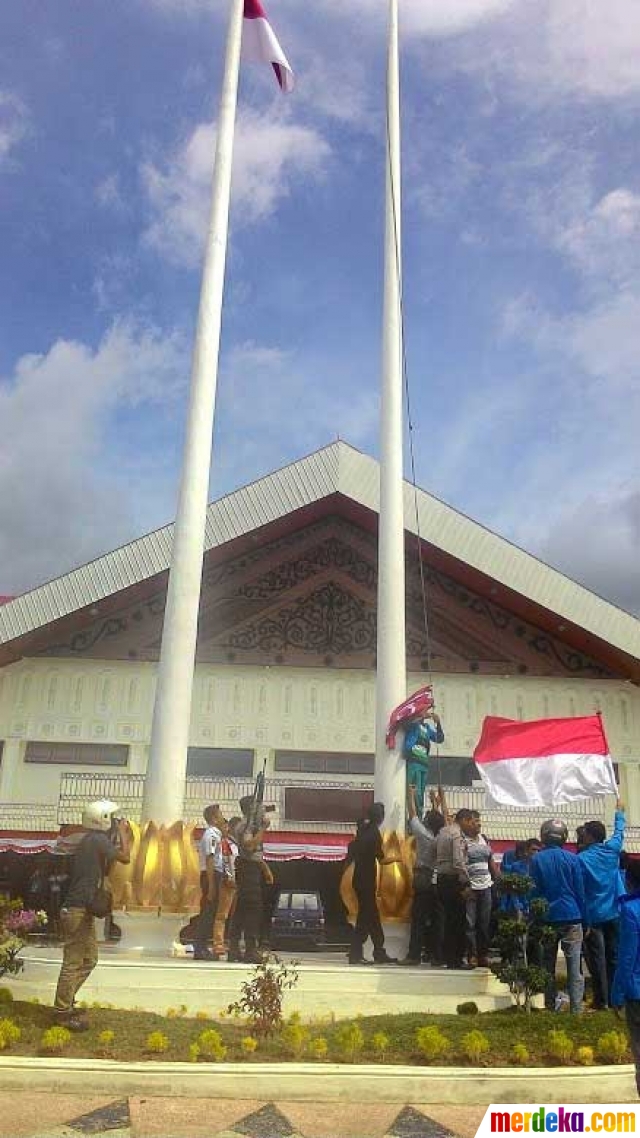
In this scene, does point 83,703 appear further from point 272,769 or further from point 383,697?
point 383,697

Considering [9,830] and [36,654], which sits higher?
[36,654]

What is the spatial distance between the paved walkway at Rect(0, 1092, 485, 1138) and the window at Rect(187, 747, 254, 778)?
9992mm

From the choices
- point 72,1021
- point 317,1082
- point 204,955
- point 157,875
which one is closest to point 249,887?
point 204,955

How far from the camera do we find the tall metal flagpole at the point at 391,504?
9086mm

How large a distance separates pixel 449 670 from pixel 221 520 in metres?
4.17

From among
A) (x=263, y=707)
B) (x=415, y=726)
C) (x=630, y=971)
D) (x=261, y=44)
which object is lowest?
(x=630, y=971)

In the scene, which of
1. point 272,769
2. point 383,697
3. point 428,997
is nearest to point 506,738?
point 383,697

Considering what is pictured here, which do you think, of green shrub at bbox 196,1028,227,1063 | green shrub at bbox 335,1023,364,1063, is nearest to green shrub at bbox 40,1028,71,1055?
green shrub at bbox 196,1028,227,1063

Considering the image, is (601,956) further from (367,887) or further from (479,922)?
(367,887)

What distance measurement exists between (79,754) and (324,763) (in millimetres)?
3667

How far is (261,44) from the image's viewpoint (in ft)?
37.4

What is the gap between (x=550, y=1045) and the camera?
16.2 feet

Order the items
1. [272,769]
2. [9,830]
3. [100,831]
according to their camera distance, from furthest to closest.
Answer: [272,769]
[9,830]
[100,831]

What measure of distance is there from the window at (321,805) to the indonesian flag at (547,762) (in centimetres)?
455
